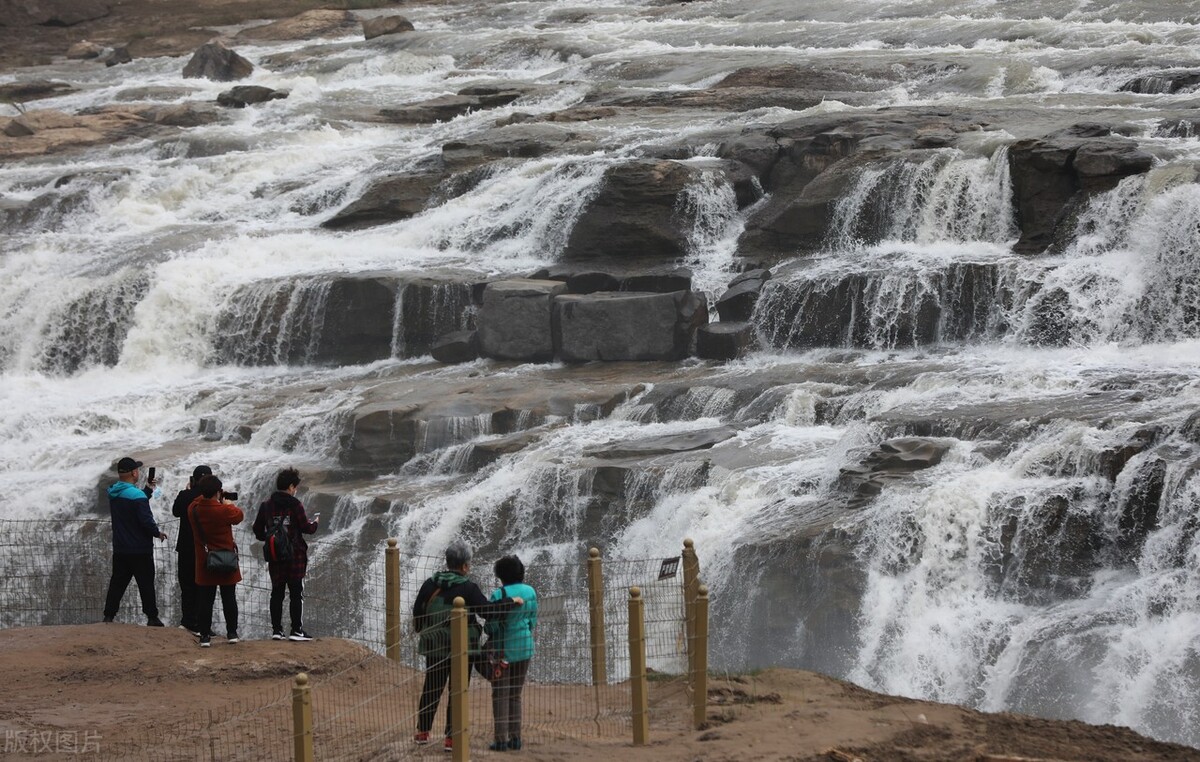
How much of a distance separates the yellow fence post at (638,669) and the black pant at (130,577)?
4491 millimetres

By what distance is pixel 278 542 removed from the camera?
34.8 ft

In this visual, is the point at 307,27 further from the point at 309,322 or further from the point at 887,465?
the point at 887,465

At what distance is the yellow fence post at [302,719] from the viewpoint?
764 centimetres

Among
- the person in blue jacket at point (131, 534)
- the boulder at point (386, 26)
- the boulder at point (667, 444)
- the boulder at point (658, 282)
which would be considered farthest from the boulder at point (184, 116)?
the person in blue jacket at point (131, 534)

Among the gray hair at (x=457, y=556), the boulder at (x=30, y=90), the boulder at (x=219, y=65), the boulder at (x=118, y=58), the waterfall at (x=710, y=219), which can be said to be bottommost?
the gray hair at (x=457, y=556)

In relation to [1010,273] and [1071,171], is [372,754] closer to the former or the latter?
[1010,273]

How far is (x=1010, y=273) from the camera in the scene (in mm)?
18453

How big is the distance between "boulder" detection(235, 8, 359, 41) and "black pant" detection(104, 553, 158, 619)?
3743 cm

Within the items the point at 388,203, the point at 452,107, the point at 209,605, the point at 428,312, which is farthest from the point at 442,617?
the point at 452,107

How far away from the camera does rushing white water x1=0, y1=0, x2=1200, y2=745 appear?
12.5 meters

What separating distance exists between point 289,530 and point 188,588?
138 centimetres

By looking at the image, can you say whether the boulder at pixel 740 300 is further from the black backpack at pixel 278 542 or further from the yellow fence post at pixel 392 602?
the black backpack at pixel 278 542

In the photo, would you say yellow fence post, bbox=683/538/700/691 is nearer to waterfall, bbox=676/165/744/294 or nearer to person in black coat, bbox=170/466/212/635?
person in black coat, bbox=170/466/212/635

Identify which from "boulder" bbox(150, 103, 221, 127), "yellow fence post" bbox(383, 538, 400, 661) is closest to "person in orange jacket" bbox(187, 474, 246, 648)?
"yellow fence post" bbox(383, 538, 400, 661)
